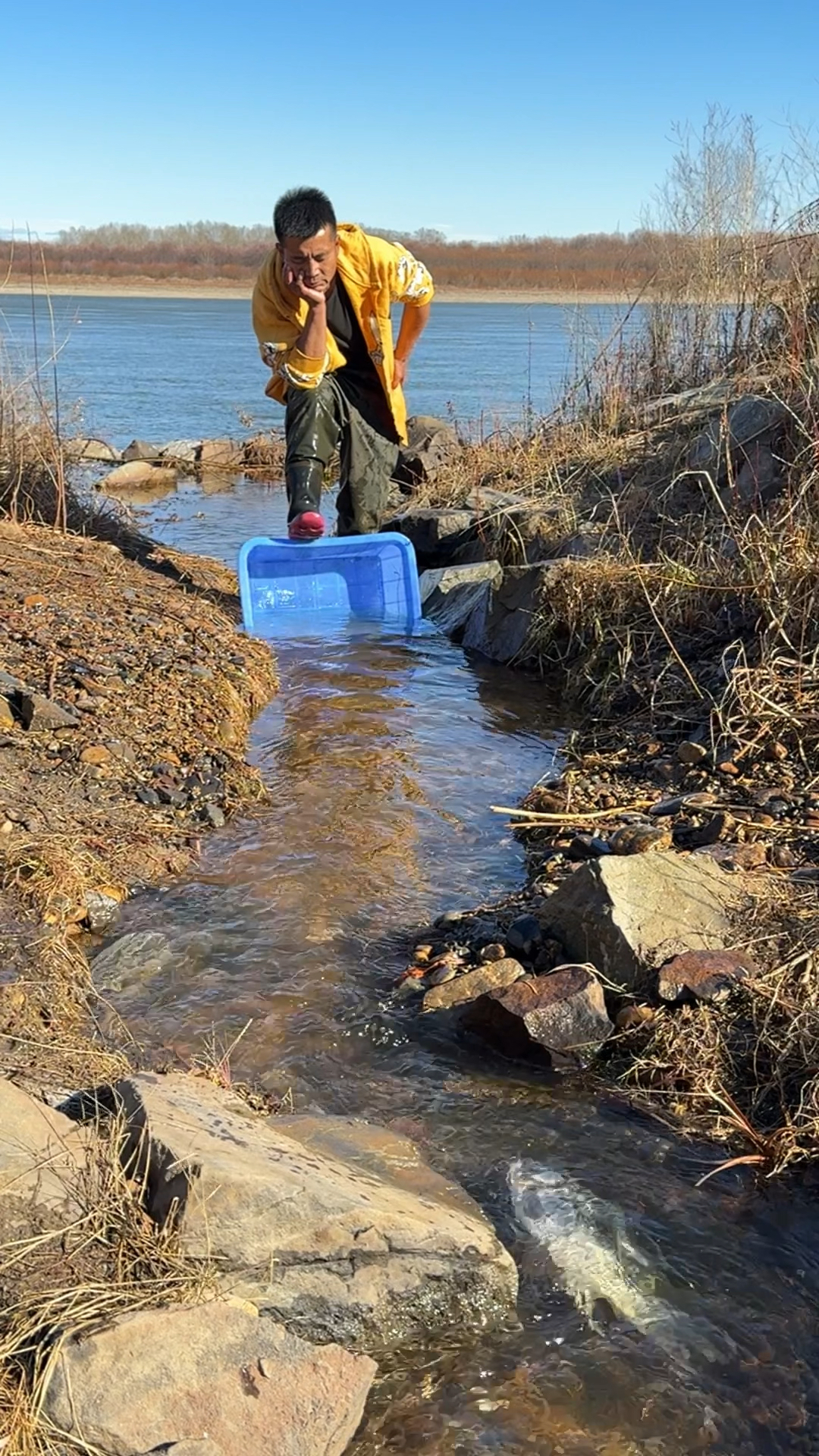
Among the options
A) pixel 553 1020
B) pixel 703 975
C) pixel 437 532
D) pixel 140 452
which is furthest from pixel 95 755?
pixel 140 452

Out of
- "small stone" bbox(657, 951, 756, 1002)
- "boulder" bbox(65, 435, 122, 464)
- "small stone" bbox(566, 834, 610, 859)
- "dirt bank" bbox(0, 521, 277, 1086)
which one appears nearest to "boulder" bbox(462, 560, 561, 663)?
"dirt bank" bbox(0, 521, 277, 1086)

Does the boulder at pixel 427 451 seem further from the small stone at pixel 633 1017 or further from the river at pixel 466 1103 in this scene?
the small stone at pixel 633 1017

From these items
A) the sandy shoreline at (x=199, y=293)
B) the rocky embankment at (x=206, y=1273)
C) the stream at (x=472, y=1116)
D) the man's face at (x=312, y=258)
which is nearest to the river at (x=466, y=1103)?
the stream at (x=472, y=1116)

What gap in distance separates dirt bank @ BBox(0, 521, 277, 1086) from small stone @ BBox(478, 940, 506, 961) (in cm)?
109

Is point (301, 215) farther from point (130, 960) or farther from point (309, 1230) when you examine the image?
point (309, 1230)

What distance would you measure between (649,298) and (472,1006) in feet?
27.1

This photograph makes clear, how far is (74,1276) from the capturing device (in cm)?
201

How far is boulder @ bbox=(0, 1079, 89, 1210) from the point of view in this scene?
6.92 ft

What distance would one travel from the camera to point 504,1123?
2.90 metres

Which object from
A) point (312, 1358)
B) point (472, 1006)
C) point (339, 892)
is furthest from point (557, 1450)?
point (339, 892)

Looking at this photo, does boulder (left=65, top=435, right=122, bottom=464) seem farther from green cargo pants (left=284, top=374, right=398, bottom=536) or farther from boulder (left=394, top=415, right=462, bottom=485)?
green cargo pants (left=284, top=374, right=398, bottom=536)

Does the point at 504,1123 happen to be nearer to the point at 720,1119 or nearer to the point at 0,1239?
the point at 720,1119

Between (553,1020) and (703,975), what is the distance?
40cm

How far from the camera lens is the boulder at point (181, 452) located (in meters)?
13.7
